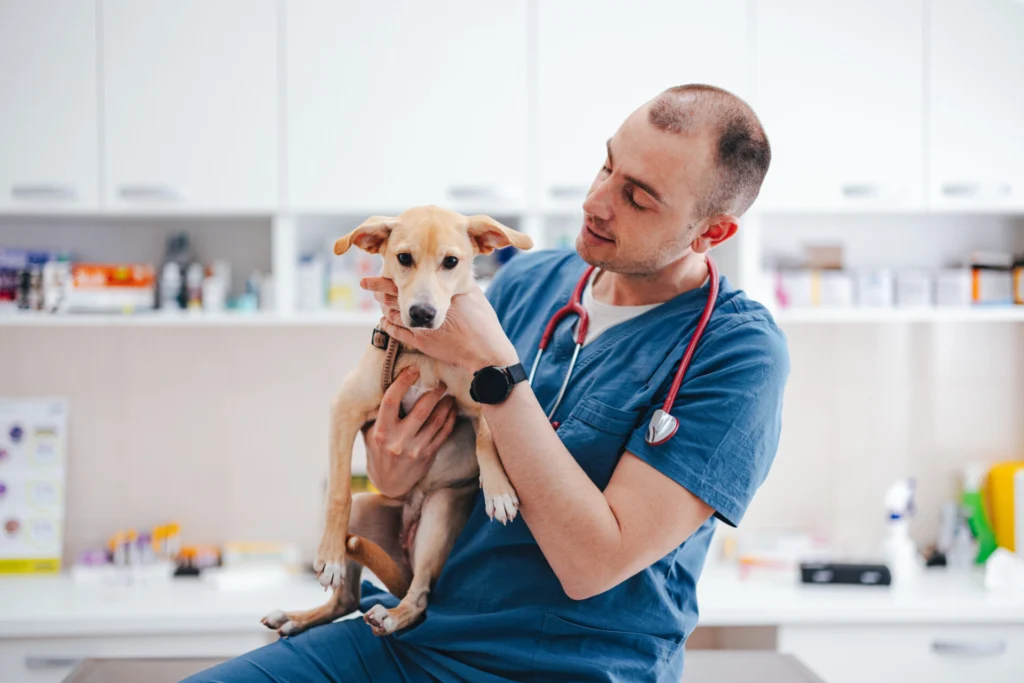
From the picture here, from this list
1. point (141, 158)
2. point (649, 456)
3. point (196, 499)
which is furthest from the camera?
point (196, 499)

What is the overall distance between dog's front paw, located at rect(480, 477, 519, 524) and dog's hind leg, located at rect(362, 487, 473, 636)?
0.20 meters

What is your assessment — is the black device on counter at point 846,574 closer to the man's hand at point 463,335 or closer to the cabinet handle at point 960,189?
the cabinet handle at point 960,189

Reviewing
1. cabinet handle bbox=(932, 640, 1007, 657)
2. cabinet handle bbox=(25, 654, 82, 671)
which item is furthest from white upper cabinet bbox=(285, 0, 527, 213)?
cabinet handle bbox=(932, 640, 1007, 657)

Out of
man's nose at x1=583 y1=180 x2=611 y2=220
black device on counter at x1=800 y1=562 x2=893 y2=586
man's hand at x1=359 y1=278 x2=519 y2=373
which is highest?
man's nose at x1=583 y1=180 x2=611 y2=220

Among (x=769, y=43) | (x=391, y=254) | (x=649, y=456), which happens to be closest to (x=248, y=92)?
(x=391, y=254)

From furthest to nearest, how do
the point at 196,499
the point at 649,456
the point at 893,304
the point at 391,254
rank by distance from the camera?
the point at 196,499 < the point at 893,304 < the point at 391,254 < the point at 649,456

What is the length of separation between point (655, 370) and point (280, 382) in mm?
1787

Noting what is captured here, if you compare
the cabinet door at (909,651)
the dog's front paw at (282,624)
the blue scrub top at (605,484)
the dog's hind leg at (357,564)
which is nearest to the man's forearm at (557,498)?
the blue scrub top at (605,484)

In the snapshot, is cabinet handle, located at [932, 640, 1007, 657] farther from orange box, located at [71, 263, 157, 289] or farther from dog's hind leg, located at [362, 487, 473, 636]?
orange box, located at [71, 263, 157, 289]

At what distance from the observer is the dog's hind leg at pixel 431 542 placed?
4.56 ft

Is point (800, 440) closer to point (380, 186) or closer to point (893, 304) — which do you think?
point (893, 304)

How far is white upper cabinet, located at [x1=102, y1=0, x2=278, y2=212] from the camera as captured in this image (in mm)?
2328

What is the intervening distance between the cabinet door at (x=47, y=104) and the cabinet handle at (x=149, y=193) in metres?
0.11

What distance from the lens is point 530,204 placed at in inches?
94.3
